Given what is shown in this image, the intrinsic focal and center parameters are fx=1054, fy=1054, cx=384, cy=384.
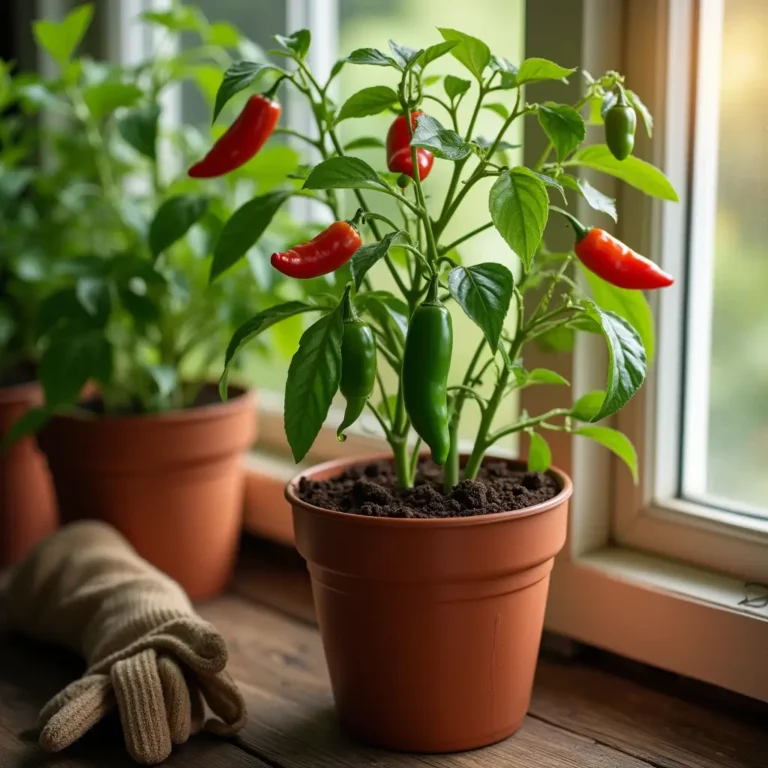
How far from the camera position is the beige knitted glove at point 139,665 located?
960 millimetres

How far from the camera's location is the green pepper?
0.84 metres

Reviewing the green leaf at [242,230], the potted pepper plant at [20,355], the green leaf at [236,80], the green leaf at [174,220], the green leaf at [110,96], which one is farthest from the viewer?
the potted pepper plant at [20,355]

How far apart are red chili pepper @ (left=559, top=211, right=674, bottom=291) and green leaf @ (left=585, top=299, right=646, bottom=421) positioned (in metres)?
0.03

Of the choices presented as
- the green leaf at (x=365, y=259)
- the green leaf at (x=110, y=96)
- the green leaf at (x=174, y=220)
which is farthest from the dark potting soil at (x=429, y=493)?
the green leaf at (x=110, y=96)

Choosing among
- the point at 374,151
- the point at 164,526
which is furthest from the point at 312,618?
the point at 374,151

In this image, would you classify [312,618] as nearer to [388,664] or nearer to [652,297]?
[388,664]

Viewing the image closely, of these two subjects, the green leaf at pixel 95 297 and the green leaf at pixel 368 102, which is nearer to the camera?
the green leaf at pixel 368 102

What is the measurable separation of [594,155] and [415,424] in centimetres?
30

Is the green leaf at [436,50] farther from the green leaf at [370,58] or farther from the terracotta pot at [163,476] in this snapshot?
the terracotta pot at [163,476]

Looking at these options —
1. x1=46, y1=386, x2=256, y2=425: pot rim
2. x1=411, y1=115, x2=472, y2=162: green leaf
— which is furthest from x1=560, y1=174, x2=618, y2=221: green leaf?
x1=46, y1=386, x2=256, y2=425: pot rim

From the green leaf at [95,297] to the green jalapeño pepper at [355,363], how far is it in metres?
0.50

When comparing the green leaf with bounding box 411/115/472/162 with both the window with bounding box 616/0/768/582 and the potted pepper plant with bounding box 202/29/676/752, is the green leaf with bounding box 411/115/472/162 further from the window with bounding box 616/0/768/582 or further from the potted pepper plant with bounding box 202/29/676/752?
the window with bounding box 616/0/768/582

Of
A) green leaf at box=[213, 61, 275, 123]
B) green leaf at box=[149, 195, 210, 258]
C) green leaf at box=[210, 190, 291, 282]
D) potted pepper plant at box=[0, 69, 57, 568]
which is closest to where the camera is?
green leaf at box=[213, 61, 275, 123]

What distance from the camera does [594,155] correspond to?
93cm
